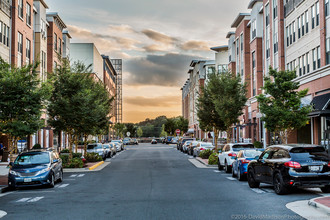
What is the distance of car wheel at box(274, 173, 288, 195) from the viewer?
47.0 ft

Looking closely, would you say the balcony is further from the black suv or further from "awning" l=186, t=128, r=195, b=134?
"awning" l=186, t=128, r=195, b=134

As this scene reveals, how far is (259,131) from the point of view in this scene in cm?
5150

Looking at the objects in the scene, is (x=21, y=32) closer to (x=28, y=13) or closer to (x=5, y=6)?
(x=28, y=13)

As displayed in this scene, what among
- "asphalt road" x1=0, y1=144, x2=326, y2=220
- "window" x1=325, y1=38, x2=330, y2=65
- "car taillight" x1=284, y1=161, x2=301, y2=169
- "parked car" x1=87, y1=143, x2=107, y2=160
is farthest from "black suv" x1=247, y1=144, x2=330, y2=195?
"parked car" x1=87, y1=143, x2=107, y2=160

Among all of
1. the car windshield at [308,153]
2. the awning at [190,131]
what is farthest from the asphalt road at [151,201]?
the awning at [190,131]

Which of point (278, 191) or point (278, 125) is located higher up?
point (278, 125)

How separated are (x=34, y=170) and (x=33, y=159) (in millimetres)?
1164

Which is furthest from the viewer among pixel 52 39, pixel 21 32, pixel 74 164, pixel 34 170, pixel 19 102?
pixel 52 39

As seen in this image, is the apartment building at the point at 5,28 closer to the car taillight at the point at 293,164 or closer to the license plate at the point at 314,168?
the car taillight at the point at 293,164

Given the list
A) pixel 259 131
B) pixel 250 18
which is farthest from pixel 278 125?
pixel 250 18

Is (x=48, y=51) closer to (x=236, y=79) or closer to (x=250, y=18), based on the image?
(x=250, y=18)

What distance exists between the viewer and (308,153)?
14469mm

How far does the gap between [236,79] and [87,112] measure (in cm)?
1295

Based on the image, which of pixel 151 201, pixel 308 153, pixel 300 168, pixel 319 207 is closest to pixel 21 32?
pixel 151 201
